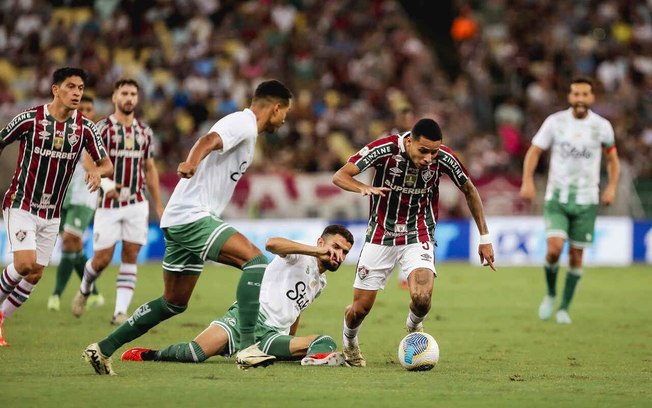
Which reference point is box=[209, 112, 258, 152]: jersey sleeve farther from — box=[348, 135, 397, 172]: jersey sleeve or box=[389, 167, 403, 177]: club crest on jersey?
box=[389, 167, 403, 177]: club crest on jersey

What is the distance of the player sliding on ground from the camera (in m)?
9.53

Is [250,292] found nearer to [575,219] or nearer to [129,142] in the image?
[129,142]

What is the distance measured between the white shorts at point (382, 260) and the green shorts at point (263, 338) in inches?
33.8

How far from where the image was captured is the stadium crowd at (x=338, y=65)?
2605cm

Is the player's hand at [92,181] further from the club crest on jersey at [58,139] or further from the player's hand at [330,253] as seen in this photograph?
the player's hand at [330,253]

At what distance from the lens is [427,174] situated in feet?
32.6

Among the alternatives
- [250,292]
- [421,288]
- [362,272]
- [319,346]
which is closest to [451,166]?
[421,288]

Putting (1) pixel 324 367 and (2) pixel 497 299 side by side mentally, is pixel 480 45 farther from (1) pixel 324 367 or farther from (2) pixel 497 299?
(1) pixel 324 367

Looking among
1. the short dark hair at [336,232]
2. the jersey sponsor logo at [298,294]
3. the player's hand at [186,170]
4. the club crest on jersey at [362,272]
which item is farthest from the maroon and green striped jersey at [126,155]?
the player's hand at [186,170]

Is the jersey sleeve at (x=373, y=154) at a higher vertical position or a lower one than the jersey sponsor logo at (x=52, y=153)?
higher

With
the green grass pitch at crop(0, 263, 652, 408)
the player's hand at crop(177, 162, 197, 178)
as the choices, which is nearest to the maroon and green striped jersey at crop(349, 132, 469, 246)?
the green grass pitch at crop(0, 263, 652, 408)

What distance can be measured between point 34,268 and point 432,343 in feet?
12.5

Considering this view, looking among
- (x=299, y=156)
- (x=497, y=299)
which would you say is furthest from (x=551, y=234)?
(x=299, y=156)

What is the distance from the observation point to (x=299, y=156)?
82.3 ft
